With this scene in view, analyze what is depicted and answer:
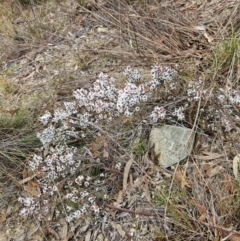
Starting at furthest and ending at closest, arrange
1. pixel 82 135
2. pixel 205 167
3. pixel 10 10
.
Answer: pixel 10 10 < pixel 82 135 < pixel 205 167

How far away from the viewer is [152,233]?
201 centimetres

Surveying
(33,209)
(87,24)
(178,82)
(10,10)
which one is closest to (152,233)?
(33,209)

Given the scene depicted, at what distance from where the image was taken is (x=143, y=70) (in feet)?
8.94

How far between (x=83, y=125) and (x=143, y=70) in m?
0.59

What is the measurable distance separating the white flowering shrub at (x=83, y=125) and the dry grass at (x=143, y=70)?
60 millimetres

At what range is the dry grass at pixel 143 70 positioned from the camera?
198 centimetres

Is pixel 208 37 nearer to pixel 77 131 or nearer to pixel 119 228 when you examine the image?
pixel 77 131

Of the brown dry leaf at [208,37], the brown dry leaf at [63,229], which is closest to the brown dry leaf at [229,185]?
the brown dry leaf at [63,229]

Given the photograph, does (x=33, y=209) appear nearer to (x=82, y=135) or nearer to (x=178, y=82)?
(x=82, y=135)

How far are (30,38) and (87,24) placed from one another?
1.53 feet

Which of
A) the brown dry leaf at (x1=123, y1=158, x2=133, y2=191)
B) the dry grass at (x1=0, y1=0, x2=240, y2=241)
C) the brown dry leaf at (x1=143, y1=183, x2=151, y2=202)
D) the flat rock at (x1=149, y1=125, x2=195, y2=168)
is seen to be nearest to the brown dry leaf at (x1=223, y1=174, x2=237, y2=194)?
the dry grass at (x1=0, y1=0, x2=240, y2=241)

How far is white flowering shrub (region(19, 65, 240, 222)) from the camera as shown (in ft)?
7.23

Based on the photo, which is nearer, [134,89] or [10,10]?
[134,89]

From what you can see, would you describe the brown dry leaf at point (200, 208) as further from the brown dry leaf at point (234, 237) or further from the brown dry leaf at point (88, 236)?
the brown dry leaf at point (88, 236)
